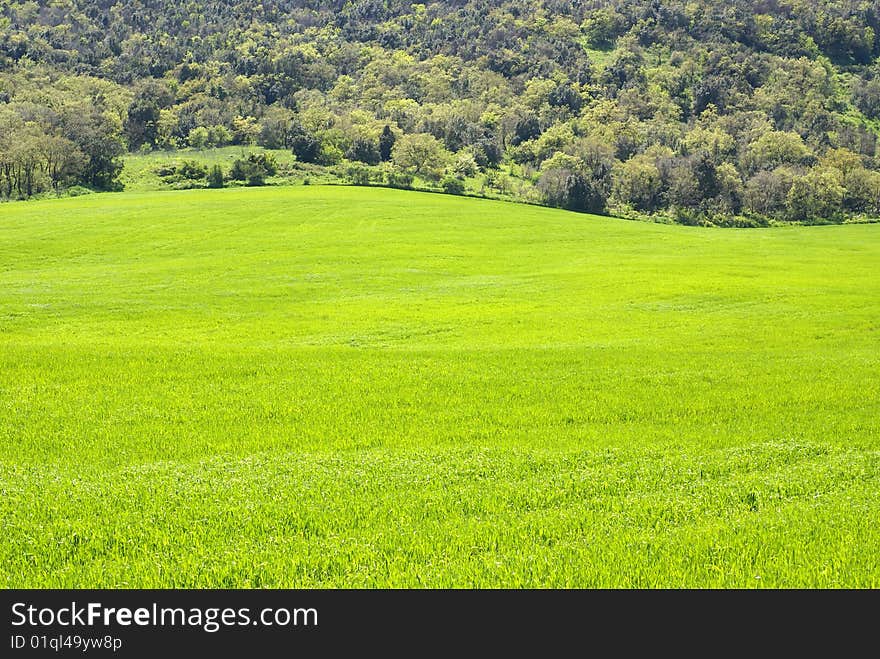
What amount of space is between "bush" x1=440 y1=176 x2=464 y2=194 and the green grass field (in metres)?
88.4

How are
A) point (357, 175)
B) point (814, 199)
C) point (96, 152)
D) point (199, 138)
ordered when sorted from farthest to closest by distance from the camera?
point (199, 138) < point (357, 175) < point (814, 199) < point (96, 152)

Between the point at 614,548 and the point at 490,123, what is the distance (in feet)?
608

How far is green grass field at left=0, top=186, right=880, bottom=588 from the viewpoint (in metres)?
9.45

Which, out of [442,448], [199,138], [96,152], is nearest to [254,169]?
[96,152]

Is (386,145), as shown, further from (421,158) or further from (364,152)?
(421,158)

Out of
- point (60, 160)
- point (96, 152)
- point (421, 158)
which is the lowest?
point (421, 158)

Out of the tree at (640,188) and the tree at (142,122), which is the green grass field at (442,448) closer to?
the tree at (640,188)

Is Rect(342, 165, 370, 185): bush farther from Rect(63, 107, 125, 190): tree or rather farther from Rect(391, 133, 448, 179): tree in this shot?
Rect(63, 107, 125, 190): tree

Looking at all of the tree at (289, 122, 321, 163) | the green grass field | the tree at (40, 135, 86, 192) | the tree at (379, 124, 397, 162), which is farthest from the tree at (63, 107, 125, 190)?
the green grass field

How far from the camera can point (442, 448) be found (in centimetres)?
1448

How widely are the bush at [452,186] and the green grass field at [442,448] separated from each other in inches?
3479

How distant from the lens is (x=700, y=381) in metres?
21.9

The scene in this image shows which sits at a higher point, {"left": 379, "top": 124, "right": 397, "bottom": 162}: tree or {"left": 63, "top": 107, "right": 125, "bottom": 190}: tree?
{"left": 63, "top": 107, "right": 125, "bottom": 190}: tree

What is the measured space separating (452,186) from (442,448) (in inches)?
4767
